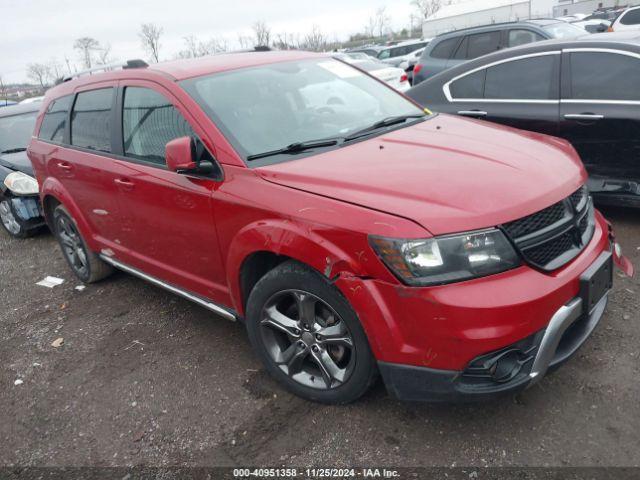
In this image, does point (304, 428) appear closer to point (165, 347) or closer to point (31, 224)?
point (165, 347)

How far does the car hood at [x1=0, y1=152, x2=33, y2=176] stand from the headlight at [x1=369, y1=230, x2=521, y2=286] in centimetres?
577

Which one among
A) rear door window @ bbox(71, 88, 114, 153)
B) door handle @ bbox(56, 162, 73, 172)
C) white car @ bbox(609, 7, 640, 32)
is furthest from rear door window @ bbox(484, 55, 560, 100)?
white car @ bbox(609, 7, 640, 32)

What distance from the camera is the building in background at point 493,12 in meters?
38.6

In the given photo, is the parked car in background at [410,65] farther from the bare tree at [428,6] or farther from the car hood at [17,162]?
the bare tree at [428,6]

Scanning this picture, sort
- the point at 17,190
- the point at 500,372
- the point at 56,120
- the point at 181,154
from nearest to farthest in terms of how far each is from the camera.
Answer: the point at 500,372 → the point at 181,154 → the point at 56,120 → the point at 17,190

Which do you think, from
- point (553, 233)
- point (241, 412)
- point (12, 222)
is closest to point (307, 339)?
point (241, 412)

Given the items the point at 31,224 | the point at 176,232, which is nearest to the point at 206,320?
the point at 176,232

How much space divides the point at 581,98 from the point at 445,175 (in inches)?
110

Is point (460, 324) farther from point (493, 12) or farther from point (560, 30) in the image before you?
point (493, 12)

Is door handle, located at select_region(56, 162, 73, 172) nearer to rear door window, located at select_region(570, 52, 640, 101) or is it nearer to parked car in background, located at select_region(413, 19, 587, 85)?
rear door window, located at select_region(570, 52, 640, 101)

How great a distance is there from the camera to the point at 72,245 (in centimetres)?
494

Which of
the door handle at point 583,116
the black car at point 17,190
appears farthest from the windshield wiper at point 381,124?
the black car at point 17,190

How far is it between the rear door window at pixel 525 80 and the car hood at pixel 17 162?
535cm

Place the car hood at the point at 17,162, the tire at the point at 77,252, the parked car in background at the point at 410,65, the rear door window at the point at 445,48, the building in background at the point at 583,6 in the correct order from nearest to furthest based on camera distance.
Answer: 1. the tire at the point at 77,252
2. the car hood at the point at 17,162
3. the rear door window at the point at 445,48
4. the parked car in background at the point at 410,65
5. the building in background at the point at 583,6
